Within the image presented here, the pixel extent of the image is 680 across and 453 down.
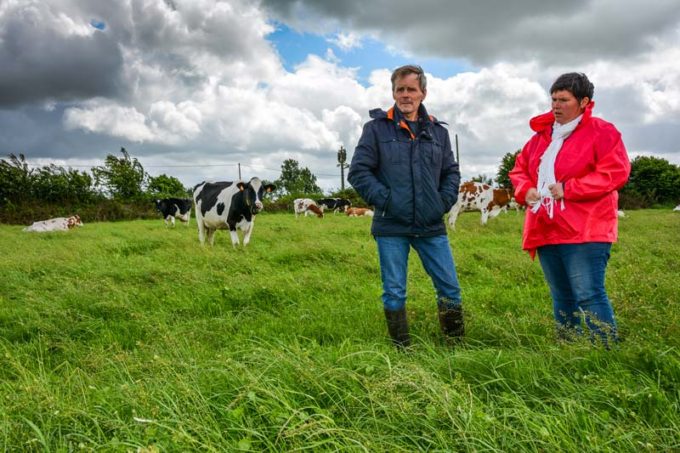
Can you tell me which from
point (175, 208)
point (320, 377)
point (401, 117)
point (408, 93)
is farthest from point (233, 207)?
point (175, 208)

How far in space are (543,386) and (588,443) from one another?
18.3 inches

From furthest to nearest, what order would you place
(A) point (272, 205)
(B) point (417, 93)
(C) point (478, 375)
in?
1. (A) point (272, 205)
2. (B) point (417, 93)
3. (C) point (478, 375)

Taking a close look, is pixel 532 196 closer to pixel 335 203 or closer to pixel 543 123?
pixel 543 123

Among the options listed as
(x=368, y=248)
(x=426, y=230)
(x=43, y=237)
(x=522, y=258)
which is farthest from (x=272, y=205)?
(x=426, y=230)

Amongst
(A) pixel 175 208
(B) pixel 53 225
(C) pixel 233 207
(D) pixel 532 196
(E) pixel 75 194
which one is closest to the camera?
(D) pixel 532 196

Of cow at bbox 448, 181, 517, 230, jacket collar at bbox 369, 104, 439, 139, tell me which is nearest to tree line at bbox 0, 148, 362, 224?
cow at bbox 448, 181, 517, 230

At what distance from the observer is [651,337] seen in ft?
9.08

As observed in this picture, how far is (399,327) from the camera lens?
3344 millimetres

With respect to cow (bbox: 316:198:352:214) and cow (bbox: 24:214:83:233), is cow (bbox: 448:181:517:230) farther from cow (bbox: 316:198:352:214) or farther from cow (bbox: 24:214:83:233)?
cow (bbox: 316:198:352:214)

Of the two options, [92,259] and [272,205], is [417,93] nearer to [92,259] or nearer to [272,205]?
[92,259]

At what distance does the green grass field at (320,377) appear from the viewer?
1.85m

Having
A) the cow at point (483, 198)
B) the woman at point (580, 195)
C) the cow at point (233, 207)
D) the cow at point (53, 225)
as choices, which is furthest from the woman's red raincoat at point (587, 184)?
the cow at point (53, 225)

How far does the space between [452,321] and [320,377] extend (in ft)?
4.76

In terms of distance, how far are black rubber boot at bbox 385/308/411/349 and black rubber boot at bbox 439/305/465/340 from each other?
28 centimetres
